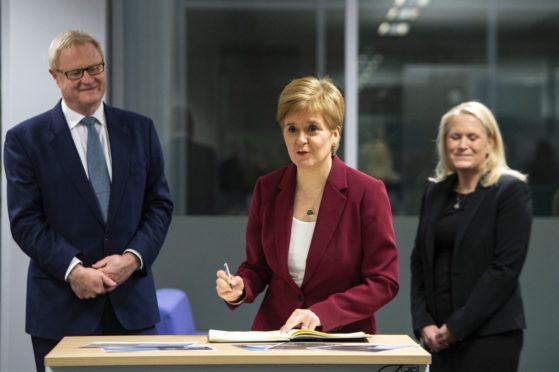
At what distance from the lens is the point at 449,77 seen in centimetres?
518

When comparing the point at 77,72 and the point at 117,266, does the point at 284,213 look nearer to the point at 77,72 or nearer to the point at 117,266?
the point at 117,266

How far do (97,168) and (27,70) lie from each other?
1.85m

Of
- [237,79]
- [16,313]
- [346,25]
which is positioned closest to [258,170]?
[237,79]

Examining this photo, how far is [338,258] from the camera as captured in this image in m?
2.93

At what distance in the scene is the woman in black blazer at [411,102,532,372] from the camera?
3539mm

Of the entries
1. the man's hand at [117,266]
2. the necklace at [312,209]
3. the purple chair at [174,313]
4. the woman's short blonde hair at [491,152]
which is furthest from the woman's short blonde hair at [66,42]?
the purple chair at [174,313]

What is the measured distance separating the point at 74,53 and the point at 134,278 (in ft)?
2.72

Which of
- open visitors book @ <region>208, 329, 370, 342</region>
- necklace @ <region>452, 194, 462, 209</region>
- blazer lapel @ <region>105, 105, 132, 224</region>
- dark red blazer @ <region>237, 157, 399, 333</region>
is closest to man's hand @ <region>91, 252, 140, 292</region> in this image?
blazer lapel @ <region>105, 105, 132, 224</region>

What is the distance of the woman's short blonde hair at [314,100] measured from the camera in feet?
9.51

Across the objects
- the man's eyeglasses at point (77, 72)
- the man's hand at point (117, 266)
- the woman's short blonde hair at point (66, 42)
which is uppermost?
the woman's short blonde hair at point (66, 42)

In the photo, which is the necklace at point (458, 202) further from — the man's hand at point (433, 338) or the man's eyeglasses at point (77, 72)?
the man's eyeglasses at point (77, 72)

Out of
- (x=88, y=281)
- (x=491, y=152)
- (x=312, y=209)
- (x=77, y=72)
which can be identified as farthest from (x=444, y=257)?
(x=77, y=72)

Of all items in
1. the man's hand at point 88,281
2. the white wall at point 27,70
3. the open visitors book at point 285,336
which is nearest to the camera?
the open visitors book at point 285,336

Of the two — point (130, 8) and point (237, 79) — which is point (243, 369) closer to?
point (237, 79)
